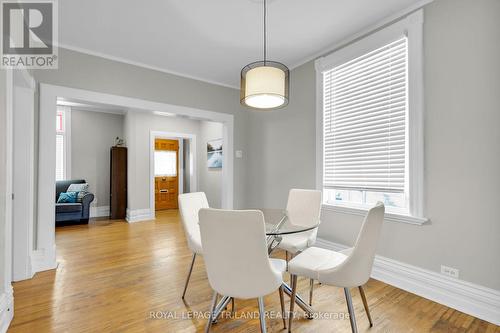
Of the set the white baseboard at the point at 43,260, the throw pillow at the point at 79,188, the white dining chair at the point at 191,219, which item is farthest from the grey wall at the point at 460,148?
the throw pillow at the point at 79,188

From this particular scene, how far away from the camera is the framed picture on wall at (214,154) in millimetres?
5953

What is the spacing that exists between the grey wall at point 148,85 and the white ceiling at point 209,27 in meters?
0.15

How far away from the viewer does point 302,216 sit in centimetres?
271

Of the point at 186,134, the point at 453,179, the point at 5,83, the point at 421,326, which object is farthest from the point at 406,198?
the point at 186,134

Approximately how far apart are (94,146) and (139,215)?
2.20 meters

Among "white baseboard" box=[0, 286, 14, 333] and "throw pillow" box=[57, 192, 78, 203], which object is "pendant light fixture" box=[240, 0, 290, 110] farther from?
"throw pillow" box=[57, 192, 78, 203]

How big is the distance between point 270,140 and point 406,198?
2212 mm

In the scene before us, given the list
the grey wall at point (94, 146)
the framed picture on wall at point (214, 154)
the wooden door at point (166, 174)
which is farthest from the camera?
the wooden door at point (166, 174)

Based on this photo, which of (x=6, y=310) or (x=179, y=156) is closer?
(x=6, y=310)

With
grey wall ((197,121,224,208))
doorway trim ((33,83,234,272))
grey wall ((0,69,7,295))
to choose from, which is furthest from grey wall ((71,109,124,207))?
grey wall ((0,69,7,295))

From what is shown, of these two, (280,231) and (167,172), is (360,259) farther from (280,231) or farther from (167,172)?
(167,172)

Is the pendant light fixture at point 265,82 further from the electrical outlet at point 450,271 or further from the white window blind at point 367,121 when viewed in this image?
the electrical outlet at point 450,271

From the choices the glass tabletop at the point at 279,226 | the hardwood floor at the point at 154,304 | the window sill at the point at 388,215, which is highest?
the glass tabletop at the point at 279,226

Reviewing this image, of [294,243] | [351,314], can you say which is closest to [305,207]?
[294,243]
